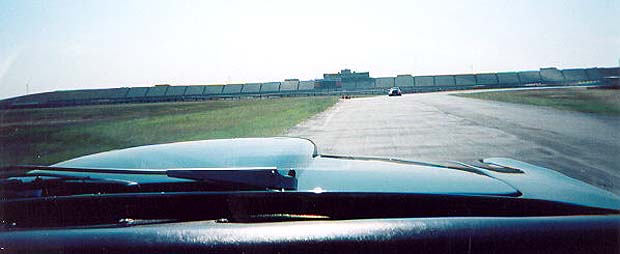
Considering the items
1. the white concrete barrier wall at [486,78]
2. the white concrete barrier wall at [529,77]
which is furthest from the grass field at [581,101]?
the white concrete barrier wall at [486,78]

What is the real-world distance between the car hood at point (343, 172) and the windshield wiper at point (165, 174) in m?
0.05

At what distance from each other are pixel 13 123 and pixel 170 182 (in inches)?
542

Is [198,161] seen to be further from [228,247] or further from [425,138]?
[425,138]

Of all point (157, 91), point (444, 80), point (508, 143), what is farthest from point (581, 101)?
point (444, 80)

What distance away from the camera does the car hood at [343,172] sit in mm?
2270

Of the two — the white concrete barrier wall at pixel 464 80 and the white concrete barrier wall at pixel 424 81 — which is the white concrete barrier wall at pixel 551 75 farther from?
the white concrete barrier wall at pixel 424 81

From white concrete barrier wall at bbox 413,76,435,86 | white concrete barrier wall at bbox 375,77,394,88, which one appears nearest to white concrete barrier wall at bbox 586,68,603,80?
white concrete barrier wall at bbox 413,76,435,86

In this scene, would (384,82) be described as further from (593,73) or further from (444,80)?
(593,73)

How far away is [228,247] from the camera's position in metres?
1.64

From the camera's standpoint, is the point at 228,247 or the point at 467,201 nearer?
the point at 228,247

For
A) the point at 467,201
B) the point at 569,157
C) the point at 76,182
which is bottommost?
the point at 569,157

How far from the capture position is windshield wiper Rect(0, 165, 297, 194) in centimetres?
213

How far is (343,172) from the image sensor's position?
2727 mm

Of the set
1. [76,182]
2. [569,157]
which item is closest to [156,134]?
[569,157]
